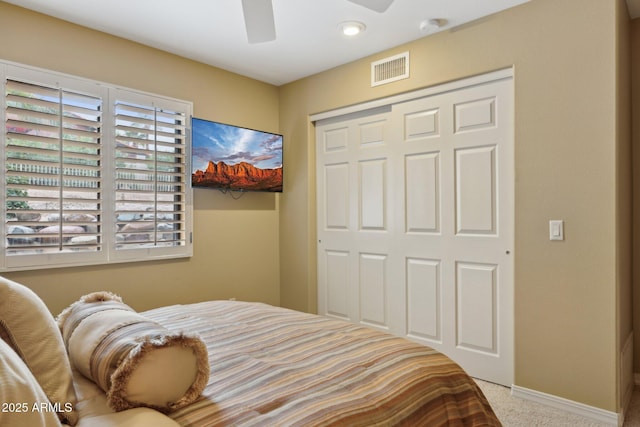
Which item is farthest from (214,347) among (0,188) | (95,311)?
(0,188)

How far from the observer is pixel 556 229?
241cm

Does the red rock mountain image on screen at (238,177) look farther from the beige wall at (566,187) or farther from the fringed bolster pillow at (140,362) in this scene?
the fringed bolster pillow at (140,362)

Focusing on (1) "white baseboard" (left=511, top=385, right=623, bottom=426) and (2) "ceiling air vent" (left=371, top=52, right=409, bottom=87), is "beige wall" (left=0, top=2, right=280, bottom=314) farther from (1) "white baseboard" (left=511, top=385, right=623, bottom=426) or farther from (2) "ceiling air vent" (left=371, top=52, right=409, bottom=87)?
(1) "white baseboard" (left=511, top=385, right=623, bottom=426)

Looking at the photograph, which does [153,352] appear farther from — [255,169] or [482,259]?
[255,169]

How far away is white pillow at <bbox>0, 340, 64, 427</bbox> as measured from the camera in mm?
677

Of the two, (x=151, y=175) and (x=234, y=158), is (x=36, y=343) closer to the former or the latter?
(x=151, y=175)

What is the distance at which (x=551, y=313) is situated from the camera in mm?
2439

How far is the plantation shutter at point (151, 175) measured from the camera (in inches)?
118

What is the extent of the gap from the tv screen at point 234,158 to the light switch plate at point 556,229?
245 cm

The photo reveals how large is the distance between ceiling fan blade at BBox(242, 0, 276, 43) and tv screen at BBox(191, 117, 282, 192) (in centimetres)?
141

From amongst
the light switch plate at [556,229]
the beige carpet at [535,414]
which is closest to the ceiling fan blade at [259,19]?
the light switch plate at [556,229]

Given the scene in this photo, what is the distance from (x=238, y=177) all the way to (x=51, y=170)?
4.74 ft

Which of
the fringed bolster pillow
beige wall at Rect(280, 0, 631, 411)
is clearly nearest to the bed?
the fringed bolster pillow

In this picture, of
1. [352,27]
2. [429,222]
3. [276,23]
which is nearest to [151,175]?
[276,23]
